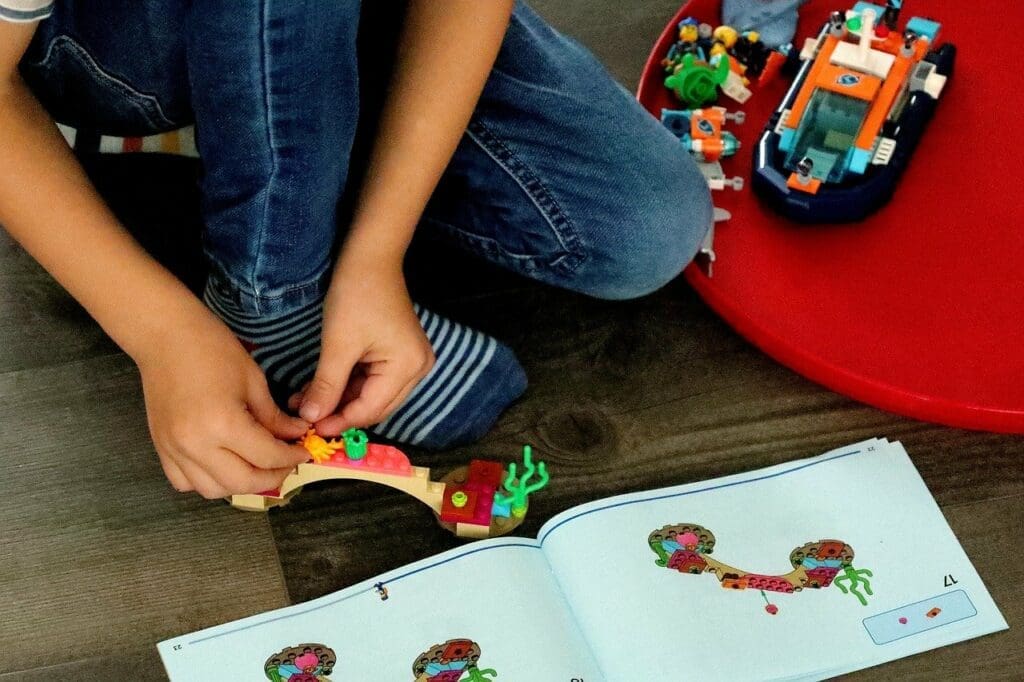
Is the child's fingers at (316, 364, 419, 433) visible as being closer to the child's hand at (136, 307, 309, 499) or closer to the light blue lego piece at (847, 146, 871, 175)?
the child's hand at (136, 307, 309, 499)

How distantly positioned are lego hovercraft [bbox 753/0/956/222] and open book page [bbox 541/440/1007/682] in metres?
0.24

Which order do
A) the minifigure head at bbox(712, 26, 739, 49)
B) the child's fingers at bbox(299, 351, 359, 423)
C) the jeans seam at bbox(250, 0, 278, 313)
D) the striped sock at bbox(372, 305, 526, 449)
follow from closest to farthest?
the jeans seam at bbox(250, 0, 278, 313) < the child's fingers at bbox(299, 351, 359, 423) < the striped sock at bbox(372, 305, 526, 449) < the minifigure head at bbox(712, 26, 739, 49)

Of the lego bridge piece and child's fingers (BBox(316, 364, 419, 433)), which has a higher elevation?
the lego bridge piece

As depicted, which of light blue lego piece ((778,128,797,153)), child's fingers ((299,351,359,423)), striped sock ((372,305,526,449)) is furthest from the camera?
light blue lego piece ((778,128,797,153))

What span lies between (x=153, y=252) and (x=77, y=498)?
23 cm

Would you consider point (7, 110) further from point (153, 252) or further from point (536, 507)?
point (536, 507)

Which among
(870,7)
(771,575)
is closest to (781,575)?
(771,575)

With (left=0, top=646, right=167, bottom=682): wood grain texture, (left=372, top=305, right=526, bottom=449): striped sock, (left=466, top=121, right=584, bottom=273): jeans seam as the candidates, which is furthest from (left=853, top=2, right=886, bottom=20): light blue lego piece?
(left=0, top=646, right=167, bottom=682): wood grain texture

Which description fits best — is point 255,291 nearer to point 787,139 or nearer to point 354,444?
point 354,444

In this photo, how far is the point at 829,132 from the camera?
0.88m

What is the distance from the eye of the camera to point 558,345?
87cm

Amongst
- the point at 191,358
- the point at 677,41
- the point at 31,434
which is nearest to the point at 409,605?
the point at 191,358

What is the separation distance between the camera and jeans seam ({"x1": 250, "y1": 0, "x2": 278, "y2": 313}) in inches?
22.3

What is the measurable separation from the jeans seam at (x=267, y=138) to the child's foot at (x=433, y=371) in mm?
57
